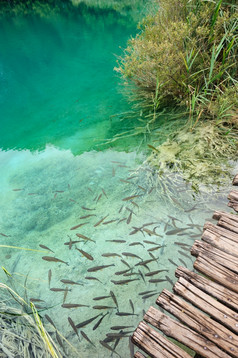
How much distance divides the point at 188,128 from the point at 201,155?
69cm

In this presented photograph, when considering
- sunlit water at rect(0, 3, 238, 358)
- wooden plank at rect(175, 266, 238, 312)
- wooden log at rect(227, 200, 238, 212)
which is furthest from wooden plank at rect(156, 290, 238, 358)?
wooden log at rect(227, 200, 238, 212)

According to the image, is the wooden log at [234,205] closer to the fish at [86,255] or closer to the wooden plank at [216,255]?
the wooden plank at [216,255]

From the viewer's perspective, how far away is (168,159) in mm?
3674

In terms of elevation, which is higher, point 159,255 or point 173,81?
point 173,81

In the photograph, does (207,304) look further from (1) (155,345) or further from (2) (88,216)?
(2) (88,216)

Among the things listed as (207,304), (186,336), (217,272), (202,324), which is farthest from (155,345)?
(217,272)

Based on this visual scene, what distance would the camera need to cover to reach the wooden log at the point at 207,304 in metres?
1.59

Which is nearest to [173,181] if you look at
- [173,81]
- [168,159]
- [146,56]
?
[168,159]

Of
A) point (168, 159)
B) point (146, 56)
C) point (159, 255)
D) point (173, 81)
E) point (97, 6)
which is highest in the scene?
point (97, 6)

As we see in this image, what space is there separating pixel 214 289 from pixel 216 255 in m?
0.30

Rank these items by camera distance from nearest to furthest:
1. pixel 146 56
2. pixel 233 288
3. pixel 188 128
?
pixel 233 288 → pixel 188 128 → pixel 146 56

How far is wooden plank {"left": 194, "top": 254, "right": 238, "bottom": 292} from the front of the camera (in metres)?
1.79

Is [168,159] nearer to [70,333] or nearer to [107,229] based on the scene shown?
[107,229]

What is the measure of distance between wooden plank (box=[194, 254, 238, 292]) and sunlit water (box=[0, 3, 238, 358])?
52 centimetres
